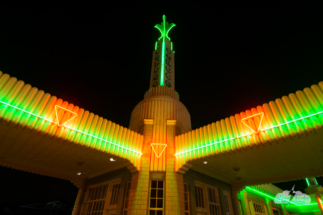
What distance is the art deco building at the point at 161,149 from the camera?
23.4 feet

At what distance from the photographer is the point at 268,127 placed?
7.60 metres

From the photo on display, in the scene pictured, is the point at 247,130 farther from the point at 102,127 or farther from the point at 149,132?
the point at 102,127

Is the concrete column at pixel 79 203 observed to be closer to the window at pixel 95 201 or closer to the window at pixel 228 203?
the window at pixel 95 201

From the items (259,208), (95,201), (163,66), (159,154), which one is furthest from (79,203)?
(259,208)

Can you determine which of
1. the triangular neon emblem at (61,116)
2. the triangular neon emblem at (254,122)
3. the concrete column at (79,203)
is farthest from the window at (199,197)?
the triangular neon emblem at (61,116)

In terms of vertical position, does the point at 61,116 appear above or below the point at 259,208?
above

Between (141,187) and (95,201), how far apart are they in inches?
208

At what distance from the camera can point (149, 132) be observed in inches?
449

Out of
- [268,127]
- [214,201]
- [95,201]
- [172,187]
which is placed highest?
[268,127]

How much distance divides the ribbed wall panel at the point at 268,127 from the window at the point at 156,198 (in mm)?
1510

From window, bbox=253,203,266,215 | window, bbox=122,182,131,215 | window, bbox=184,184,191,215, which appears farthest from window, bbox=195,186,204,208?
window, bbox=253,203,266,215

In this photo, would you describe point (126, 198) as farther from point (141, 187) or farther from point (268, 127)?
point (268, 127)

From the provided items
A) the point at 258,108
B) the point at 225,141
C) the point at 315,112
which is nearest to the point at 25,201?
the point at 225,141

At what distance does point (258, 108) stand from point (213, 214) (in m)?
7.85
